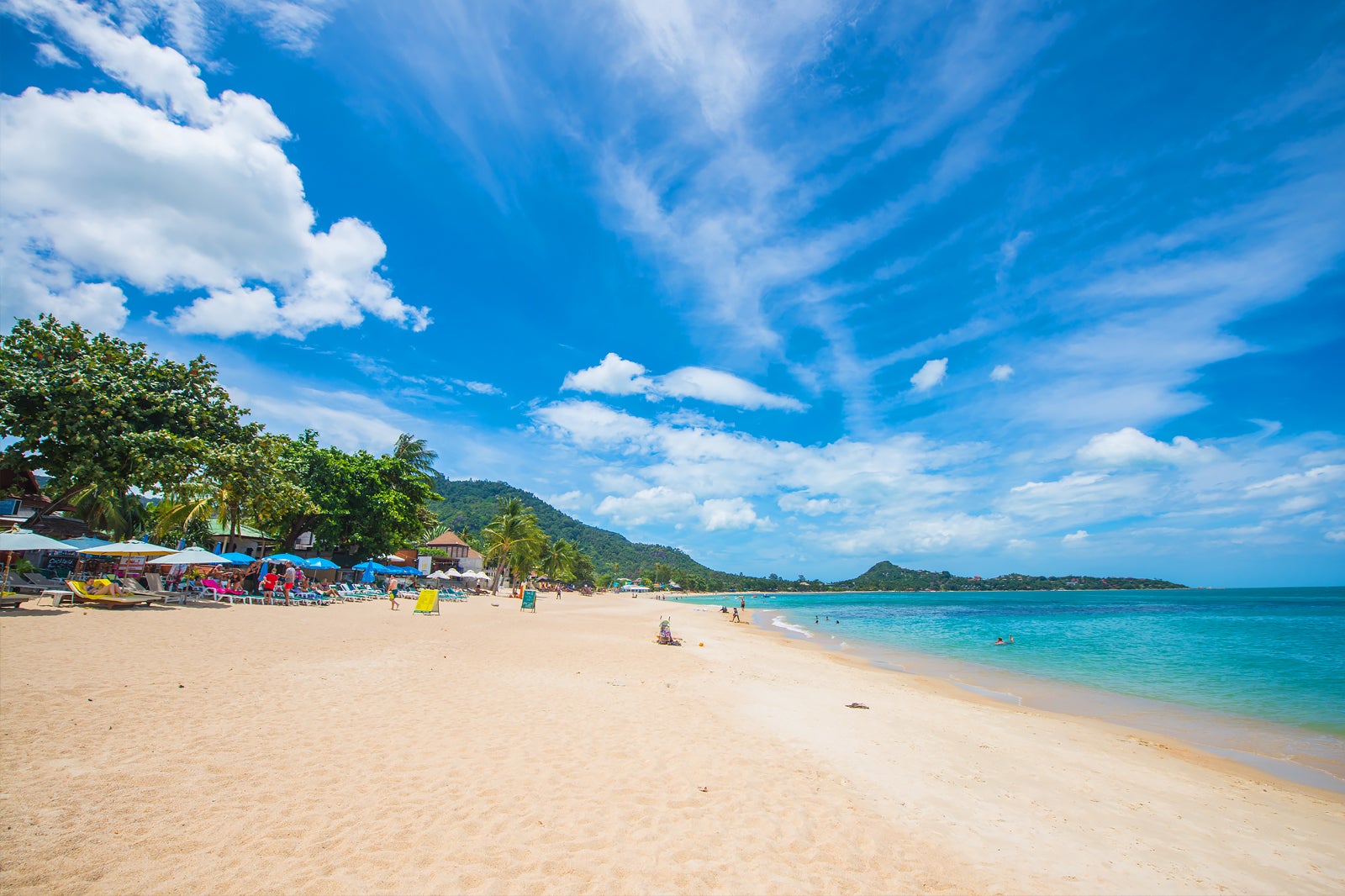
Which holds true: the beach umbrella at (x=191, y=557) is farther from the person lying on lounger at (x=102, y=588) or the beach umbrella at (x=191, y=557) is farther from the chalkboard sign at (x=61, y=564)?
the chalkboard sign at (x=61, y=564)

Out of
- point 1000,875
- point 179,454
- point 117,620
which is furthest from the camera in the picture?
point 179,454

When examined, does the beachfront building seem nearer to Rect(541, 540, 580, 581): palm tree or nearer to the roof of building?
the roof of building

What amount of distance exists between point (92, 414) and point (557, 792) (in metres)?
15.4

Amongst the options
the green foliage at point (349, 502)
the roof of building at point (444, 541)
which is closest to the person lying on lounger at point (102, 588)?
the green foliage at point (349, 502)

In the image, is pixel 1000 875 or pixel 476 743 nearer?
pixel 1000 875

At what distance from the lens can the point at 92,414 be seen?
13.1 metres

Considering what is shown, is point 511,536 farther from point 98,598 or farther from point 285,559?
point 98,598

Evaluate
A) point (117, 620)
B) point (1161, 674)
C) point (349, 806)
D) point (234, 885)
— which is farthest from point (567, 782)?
point (1161, 674)

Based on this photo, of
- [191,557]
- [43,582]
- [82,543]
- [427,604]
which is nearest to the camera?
[43,582]

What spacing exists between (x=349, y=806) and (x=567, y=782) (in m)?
2.00

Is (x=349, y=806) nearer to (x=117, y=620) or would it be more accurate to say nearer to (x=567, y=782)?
(x=567, y=782)

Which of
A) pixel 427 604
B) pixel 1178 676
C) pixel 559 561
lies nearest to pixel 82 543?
pixel 427 604

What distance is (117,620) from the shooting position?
44.5ft

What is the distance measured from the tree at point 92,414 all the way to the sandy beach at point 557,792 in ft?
13.7
